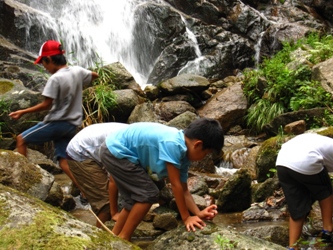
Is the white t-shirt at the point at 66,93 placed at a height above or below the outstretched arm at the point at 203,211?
above

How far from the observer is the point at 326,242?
3.94 meters

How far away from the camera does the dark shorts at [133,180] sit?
334 cm

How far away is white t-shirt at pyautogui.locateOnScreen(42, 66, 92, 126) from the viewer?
15.0 feet

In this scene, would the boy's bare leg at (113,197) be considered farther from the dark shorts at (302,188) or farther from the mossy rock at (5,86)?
the mossy rock at (5,86)

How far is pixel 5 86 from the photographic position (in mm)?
7953

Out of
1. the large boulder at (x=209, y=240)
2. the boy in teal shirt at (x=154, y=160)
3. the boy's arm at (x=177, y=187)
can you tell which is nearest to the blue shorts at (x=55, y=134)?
the boy in teal shirt at (x=154, y=160)

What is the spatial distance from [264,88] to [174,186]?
7.26 metres

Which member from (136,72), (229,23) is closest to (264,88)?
(136,72)

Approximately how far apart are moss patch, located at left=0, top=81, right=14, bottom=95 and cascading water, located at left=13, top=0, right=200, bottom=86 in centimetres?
422

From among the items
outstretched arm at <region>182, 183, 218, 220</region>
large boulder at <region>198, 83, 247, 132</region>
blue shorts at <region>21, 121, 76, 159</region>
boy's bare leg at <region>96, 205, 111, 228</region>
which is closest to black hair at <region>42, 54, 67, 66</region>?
blue shorts at <region>21, 121, 76, 159</region>

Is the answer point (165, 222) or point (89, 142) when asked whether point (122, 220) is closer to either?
point (89, 142)

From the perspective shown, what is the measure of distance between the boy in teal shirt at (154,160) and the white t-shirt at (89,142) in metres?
0.66

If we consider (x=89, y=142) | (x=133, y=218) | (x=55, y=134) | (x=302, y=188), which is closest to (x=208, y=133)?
(x=133, y=218)

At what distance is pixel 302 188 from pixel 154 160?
1.35 m
